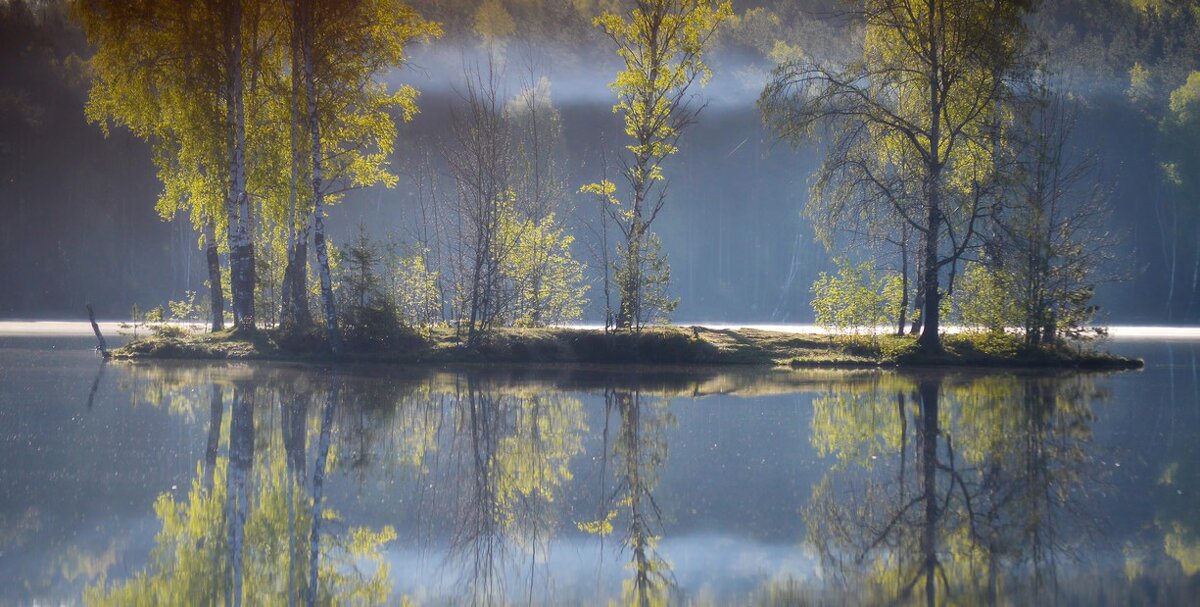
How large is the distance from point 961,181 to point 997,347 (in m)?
4.04

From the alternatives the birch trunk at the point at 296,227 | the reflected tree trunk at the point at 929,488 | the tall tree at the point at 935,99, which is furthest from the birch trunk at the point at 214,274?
the reflected tree trunk at the point at 929,488

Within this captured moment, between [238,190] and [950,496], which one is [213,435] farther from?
[238,190]

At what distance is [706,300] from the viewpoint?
7094 cm

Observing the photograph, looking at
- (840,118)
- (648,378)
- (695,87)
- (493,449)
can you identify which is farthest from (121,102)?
(695,87)

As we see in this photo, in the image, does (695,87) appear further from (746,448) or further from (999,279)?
(746,448)

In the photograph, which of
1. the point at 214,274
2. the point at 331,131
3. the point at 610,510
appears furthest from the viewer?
the point at 214,274

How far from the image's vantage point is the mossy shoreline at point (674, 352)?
78.1ft

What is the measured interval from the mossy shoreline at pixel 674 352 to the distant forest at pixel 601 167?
1362 inches

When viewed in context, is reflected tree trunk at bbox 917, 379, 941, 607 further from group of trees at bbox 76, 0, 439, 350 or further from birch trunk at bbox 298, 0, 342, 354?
group of trees at bbox 76, 0, 439, 350

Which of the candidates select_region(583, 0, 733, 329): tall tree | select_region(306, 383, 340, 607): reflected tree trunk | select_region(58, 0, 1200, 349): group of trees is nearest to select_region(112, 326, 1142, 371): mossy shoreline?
select_region(58, 0, 1200, 349): group of trees

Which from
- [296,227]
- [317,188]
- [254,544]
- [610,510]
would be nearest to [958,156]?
[317,188]

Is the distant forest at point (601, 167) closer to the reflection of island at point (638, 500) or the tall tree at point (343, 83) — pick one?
the tall tree at point (343, 83)

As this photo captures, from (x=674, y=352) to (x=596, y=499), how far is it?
1454 cm

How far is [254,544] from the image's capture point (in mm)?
7695
